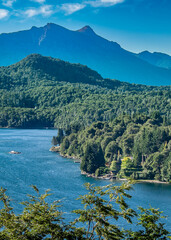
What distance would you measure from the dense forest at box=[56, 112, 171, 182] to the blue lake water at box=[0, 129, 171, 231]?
2.65 m

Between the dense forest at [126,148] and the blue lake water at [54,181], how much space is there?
Answer: 2647 mm

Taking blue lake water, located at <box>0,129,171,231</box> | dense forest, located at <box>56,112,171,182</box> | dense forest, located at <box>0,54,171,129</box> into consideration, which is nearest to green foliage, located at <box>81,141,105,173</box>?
dense forest, located at <box>56,112,171,182</box>

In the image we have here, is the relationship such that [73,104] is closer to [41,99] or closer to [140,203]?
[41,99]

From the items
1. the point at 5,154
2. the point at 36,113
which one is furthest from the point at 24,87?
the point at 5,154

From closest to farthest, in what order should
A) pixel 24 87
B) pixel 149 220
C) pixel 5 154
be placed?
pixel 149 220 → pixel 5 154 → pixel 24 87

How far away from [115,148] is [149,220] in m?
46.6

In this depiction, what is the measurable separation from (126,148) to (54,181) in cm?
1613

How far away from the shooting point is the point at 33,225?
35.6 feet

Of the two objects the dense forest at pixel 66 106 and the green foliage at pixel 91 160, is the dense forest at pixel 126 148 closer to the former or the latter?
the green foliage at pixel 91 160

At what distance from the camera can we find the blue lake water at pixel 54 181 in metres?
38.9

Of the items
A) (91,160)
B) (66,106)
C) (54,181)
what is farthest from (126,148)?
(66,106)

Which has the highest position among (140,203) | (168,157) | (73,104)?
(73,104)

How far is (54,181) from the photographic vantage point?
154 ft

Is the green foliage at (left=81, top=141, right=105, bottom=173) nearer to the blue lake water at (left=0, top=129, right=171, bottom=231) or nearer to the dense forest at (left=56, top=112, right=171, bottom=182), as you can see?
the dense forest at (left=56, top=112, right=171, bottom=182)
